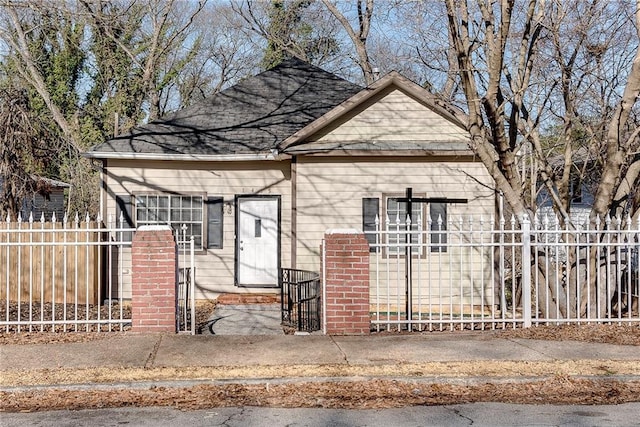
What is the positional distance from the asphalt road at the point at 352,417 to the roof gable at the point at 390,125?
8.56 m

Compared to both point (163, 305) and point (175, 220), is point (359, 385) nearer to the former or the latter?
point (163, 305)

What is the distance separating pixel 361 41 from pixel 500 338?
20.4 meters

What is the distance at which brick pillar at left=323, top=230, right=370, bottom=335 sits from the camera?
10.0 meters

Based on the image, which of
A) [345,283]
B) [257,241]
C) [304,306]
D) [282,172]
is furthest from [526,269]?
[257,241]

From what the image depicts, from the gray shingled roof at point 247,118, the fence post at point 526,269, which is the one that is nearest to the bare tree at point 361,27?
the gray shingled roof at point 247,118

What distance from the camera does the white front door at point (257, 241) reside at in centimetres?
1586

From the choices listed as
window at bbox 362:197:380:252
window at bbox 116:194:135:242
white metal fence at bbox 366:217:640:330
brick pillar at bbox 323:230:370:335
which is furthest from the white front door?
brick pillar at bbox 323:230:370:335

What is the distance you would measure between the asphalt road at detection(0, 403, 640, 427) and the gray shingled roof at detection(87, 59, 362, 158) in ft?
30.0

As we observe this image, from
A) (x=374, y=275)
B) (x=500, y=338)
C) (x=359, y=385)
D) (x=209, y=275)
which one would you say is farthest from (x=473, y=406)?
(x=209, y=275)

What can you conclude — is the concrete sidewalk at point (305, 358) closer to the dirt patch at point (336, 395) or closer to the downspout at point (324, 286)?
the dirt patch at point (336, 395)

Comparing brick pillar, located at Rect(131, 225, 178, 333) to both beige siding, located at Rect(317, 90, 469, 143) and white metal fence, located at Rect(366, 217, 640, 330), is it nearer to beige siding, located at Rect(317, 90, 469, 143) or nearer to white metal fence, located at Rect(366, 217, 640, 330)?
white metal fence, located at Rect(366, 217, 640, 330)

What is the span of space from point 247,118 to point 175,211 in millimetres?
3010

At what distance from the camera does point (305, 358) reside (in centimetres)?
848

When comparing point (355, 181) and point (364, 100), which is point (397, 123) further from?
point (355, 181)
